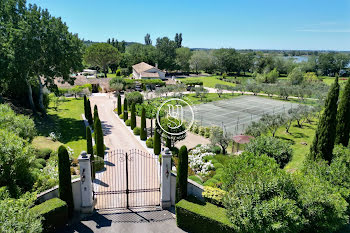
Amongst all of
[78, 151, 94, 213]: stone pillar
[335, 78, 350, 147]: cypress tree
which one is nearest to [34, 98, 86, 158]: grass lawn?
[78, 151, 94, 213]: stone pillar

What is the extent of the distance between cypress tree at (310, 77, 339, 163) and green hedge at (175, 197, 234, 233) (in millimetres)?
7879

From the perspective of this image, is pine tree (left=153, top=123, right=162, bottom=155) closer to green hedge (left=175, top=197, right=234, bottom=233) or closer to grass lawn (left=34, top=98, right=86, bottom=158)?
grass lawn (left=34, top=98, right=86, bottom=158)

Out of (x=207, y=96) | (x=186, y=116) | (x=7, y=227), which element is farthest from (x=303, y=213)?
(x=207, y=96)

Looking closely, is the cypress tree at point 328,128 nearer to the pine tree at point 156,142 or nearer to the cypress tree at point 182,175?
the cypress tree at point 182,175

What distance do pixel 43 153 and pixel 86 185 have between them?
8.63 metres

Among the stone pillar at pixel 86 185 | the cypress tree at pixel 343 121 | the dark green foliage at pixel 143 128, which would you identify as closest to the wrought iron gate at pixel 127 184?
the stone pillar at pixel 86 185

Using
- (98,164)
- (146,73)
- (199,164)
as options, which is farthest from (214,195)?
(146,73)

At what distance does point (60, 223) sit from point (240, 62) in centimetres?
9922

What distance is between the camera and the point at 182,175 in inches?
497

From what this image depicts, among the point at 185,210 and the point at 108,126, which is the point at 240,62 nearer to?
the point at 108,126

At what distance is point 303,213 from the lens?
9930 mm

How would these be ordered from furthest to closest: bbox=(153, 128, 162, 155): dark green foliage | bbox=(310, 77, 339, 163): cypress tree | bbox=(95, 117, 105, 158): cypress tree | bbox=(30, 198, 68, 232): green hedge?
bbox=(153, 128, 162, 155): dark green foliage
bbox=(95, 117, 105, 158): cypress tree
bbox=(310, 77, 339, 163): cypress tree
bbox=(30, 198, 68, 232): green hedge

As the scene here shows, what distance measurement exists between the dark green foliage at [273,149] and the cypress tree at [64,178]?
1144cm

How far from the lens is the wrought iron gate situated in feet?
45.1
